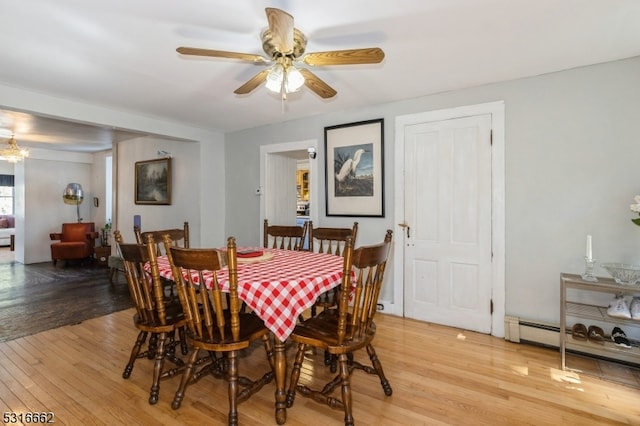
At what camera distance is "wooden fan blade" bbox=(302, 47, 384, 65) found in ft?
5.92

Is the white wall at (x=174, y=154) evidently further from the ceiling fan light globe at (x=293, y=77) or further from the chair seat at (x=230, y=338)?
the chair seat at (x=230, y=338)

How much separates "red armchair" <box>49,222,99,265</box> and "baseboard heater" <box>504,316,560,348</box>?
732 centimetres

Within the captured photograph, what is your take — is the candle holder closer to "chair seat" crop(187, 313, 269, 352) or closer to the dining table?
the dining table

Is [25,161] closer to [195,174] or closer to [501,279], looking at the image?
[195,174]

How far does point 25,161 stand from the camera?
6727 mm

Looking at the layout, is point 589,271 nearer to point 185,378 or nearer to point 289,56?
point 289,56

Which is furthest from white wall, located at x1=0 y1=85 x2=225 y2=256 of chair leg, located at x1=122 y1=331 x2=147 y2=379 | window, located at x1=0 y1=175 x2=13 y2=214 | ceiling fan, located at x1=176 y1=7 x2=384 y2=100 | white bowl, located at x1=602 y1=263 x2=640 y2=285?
window, located at x1=0 y1=175 x2=13 y2=214

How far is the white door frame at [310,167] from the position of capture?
411 centimetres

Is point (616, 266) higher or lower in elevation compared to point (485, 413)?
higher

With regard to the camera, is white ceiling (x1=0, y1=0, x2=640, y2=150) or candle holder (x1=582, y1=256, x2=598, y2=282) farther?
candle holder (x1=582, y1=256, x2=598, y2=282)

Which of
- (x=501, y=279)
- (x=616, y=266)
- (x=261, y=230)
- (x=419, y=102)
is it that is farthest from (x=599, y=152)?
(x=261, y=230)

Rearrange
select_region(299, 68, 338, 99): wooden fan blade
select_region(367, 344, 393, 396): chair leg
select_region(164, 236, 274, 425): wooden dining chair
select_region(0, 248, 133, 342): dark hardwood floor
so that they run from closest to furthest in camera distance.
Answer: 1. select_region(164, 236, 274, 425): wooden dining chair
2. select_region(367, 344, 393, 396): chair leg
3. select_region(299, 68, 338, 99): wooden fan blade
4. select_region(0, 248, 133, 342): dark hardwood floor

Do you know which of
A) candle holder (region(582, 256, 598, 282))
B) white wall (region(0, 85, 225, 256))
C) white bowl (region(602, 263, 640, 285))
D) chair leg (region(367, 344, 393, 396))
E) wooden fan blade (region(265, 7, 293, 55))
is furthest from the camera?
white wall (region(0, 85, 225, 256))

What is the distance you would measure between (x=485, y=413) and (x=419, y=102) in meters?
2.76
